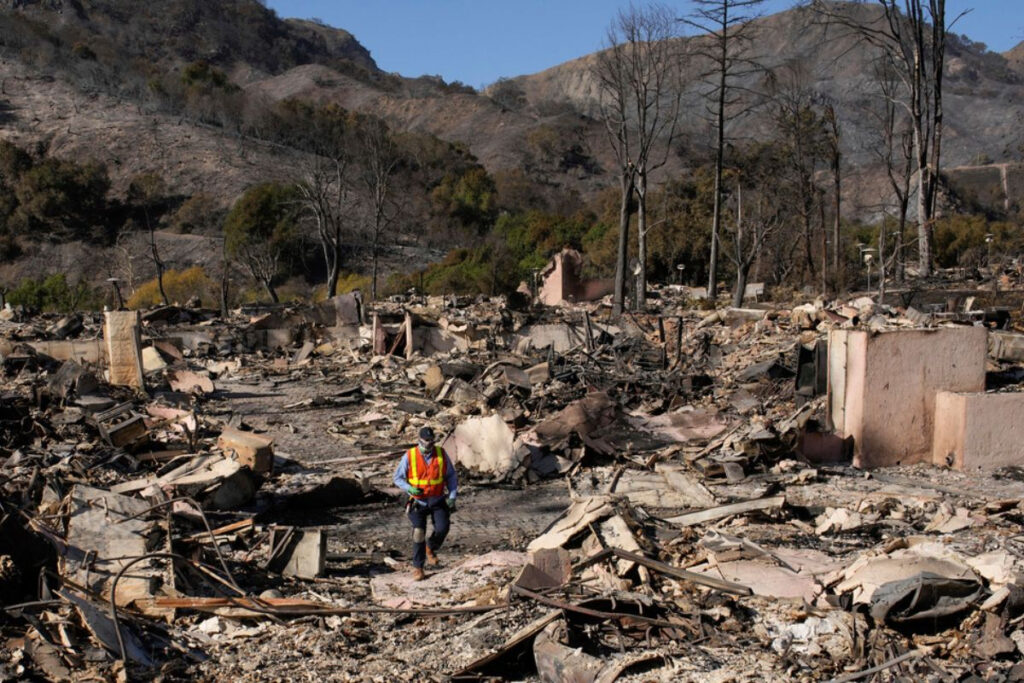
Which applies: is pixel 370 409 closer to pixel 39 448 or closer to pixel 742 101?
pixel 39 448

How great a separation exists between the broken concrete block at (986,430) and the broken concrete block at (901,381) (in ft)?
0.91

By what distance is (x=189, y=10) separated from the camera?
11700 cm

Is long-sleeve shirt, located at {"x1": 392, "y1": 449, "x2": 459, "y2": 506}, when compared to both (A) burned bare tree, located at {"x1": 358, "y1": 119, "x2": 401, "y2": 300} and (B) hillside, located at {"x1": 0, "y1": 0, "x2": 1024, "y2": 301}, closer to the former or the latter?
(B) hillside, located at {"x1": 0, "y1": 0, "x2": 1024, "y2": 301}

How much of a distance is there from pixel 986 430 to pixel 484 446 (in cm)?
533

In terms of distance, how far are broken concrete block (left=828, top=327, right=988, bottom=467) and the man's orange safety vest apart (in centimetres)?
500

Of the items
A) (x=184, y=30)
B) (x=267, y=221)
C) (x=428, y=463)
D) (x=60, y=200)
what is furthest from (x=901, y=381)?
(x=184, y=30)

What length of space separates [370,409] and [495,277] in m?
19.6

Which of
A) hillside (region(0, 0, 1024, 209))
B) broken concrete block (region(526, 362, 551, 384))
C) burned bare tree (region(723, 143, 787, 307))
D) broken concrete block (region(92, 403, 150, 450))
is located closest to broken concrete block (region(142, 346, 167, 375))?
broken concrete block (region(92, 403, 150, 450))

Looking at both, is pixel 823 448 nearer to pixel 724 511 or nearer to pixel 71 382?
pixel 724 511

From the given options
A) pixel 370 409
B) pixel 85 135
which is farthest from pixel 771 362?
pixel 85 135

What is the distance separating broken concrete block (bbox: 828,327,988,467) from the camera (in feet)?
31.0

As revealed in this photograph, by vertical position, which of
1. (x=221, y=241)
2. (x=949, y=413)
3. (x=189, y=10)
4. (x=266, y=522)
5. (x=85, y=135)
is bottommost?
(x=266, y=522)

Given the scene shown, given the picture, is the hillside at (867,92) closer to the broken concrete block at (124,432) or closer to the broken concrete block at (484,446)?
the broken concrete block at (484,446)

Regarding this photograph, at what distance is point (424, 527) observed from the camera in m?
6.84
